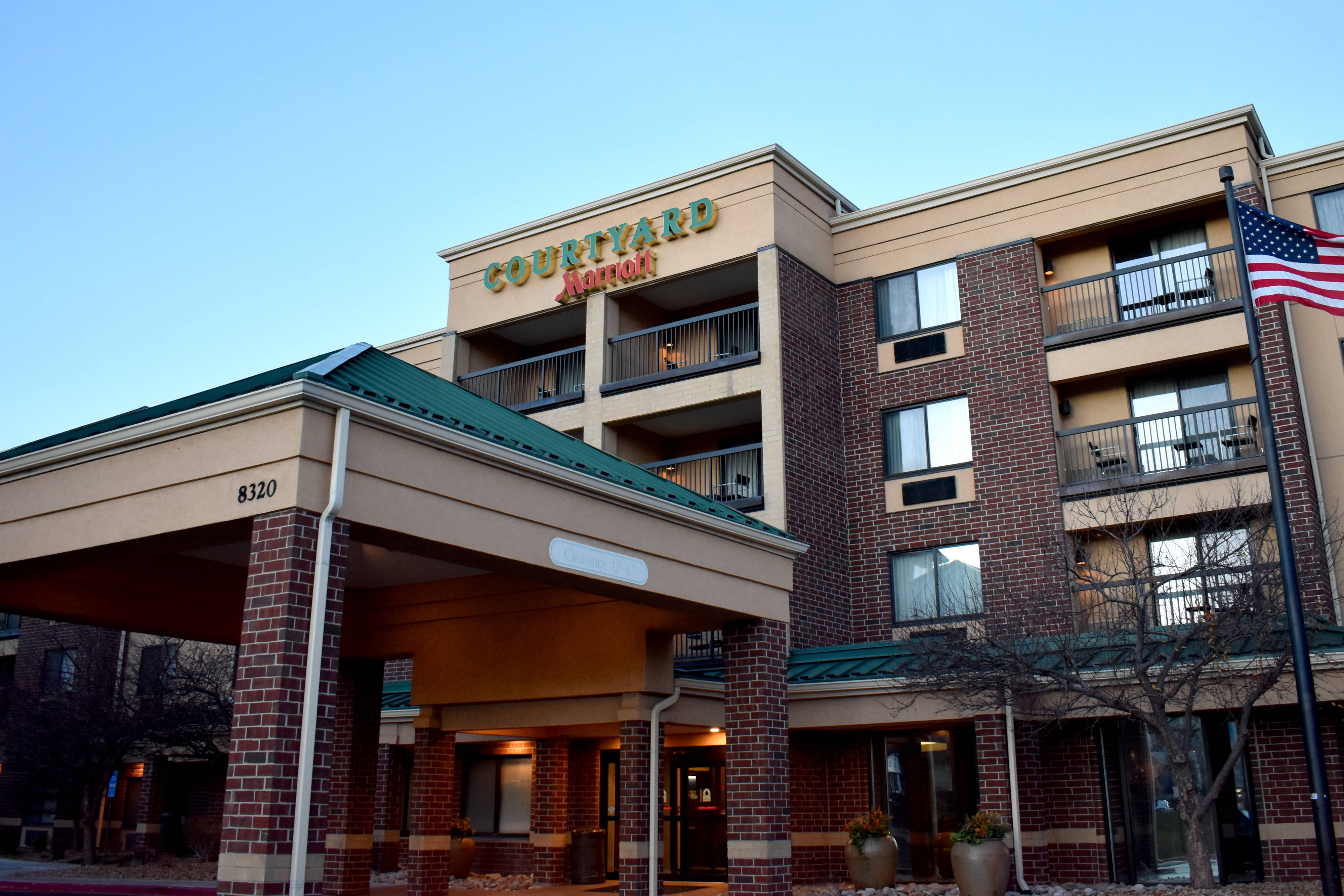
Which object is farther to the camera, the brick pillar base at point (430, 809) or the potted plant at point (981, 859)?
the brick pillar base at point (430, 809)

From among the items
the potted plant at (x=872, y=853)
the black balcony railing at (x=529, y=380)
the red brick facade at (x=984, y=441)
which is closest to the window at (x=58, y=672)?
the black balcony railing at (x=529, y=380)

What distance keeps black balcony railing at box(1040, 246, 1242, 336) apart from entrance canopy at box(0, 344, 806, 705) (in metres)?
12.2

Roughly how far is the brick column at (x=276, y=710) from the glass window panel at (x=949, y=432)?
57.8ft

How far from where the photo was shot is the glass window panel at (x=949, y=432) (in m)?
24.8

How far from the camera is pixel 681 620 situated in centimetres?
1496

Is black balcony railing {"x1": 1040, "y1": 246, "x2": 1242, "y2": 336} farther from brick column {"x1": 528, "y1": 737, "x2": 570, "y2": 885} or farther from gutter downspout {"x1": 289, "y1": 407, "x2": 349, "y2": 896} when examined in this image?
gutter downspout {"x1": 289, "y1": 407, "x2": 349, "y2": 896}

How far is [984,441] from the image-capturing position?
2433cm

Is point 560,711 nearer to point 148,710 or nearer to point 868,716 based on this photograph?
point 868,716

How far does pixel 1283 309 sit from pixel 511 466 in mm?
17618

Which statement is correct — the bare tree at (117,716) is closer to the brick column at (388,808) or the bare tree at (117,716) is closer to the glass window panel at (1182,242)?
the brick column at (388,808)

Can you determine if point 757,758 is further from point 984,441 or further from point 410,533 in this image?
point 984,441

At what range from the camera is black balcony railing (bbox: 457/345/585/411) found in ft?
99.7

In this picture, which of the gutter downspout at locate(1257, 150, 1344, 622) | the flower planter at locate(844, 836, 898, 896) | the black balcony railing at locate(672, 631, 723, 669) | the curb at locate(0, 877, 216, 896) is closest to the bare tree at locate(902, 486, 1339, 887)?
the gutter downspout at locate(1257, 150, 1344, 622)

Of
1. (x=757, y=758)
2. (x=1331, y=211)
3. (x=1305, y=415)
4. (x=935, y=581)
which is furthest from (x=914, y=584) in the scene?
(x=757, y=758)
